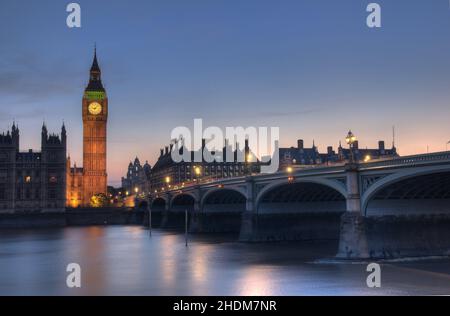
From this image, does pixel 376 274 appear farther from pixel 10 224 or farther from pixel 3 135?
pixel 3 135

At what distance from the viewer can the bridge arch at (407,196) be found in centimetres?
4947

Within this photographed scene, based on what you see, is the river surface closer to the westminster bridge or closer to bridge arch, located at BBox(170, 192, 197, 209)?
the westminster bridge

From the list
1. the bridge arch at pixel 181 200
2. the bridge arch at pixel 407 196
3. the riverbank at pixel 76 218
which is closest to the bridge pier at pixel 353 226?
the bridge arch at pixel 407 196

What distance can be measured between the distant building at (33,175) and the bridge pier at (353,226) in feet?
395

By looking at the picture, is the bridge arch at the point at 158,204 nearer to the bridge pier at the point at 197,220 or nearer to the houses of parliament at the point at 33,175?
the houses of parliament at the point at 33,175

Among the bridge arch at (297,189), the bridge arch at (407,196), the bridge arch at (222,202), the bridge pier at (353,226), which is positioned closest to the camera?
the bridge arch at (407,196)

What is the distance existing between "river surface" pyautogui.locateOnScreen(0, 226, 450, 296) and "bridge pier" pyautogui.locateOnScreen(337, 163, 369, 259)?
1623 millimetres

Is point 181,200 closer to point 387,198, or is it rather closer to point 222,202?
point 222,202

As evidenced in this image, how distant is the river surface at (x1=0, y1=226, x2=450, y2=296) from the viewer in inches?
1540

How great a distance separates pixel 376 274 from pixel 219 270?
46.9ft

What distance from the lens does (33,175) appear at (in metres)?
164

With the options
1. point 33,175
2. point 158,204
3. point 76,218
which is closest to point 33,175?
point 33,175

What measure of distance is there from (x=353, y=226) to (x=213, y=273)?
40.6 ft

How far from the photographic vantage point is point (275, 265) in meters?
52.7
